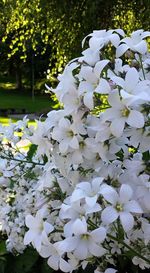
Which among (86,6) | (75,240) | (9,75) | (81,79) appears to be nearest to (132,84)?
(81,79)

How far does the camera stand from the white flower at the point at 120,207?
1.35 m

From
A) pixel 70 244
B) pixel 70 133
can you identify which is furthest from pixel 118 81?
pixel 70 244

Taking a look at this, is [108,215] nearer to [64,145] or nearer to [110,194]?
[110,194]

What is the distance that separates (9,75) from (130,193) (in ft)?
141

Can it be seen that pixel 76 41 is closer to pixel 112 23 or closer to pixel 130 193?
pixel 112 23

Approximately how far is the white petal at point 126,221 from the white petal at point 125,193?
36 mm

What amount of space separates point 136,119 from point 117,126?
0.06 meters

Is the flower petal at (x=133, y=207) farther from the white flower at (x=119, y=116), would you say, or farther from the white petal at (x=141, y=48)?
the white petal at (x=141, y=48)

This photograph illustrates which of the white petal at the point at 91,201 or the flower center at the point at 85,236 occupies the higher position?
the white petal at the point at 91,201

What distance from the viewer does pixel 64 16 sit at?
666 cm

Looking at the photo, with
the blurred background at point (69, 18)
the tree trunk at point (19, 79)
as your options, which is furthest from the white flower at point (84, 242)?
the tree trunk at point (19, 79)

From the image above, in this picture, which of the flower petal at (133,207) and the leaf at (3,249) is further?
the leaf at (3,249)

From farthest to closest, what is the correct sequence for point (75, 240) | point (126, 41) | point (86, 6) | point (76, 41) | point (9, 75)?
1. point (9, 75)
2. point (76, 41)
3. point (86, 6)
4. point (126, 41)
5. point (75, 240)

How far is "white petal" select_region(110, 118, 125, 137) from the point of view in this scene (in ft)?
4.46
